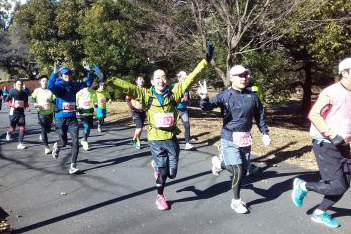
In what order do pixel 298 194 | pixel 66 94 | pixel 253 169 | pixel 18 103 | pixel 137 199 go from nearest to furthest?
pixel 298 194, pixel 137 199, pixel 253 169, pixel 66 94, pixel 18 103

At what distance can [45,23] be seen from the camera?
99.0ft

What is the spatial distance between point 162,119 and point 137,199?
4.54 feet

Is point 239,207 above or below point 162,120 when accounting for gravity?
below

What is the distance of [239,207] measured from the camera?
5.02m

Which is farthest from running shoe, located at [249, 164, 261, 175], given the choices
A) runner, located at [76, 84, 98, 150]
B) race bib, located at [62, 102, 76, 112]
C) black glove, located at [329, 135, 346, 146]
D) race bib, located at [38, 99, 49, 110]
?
race bib, located at [38, 99, 49, 110]

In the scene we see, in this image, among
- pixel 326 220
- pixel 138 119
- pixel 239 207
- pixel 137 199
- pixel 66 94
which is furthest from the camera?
pixel 138 119

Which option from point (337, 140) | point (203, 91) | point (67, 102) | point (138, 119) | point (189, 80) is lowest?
point (138, 119)

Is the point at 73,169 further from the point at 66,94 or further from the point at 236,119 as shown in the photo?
the point at 236,119

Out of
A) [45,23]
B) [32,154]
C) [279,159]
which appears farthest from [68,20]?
[279,159]

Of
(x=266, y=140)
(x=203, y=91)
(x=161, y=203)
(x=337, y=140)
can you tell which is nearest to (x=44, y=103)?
(x=161, y=203)

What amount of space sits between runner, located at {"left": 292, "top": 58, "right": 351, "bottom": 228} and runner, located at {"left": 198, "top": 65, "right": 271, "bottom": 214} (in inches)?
37.5

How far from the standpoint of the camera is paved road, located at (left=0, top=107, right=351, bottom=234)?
15.3ft

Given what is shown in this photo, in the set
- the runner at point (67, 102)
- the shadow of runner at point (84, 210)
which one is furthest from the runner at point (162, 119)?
the runner at point (67, 102)

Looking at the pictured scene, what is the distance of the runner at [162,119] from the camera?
516 cm
